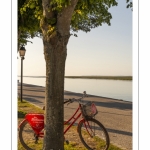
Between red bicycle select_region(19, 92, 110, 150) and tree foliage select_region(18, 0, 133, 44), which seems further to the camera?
red bicycle select_region(19, 92, 110, 150)

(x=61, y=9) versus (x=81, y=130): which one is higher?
(x=61, y=9)

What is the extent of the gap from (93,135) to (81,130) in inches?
11.6

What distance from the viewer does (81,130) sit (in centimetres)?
515

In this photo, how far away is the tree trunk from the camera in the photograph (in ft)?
14.2

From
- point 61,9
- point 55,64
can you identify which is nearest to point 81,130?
point 55,64

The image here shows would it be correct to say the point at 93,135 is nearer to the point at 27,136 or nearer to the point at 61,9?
the point at 27,136

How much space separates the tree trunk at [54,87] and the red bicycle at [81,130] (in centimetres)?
52

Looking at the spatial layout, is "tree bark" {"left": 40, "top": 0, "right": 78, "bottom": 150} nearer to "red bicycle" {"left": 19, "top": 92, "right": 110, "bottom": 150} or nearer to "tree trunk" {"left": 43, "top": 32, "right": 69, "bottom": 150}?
"tree trunk" {"left": 43, "top": 32, "right": 69, "bottom": 150}

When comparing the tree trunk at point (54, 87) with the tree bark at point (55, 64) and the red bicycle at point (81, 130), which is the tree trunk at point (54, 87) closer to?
the tree bark at point (55, 64)

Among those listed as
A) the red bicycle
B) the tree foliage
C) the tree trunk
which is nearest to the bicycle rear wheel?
the red bicycle

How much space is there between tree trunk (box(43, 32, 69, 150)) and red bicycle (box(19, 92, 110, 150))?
52 cm
